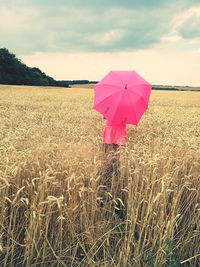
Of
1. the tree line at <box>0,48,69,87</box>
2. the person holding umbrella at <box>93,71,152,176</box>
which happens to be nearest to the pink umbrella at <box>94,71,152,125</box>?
the person holding umbrella at <box>93,71,152,176</box>

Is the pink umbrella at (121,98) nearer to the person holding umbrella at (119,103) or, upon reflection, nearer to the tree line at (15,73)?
the person holding umbrella at (119,103)

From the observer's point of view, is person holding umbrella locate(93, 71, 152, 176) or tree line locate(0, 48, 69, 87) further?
tree line locate(0, 48, 69, 87)

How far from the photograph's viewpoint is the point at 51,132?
265 inches

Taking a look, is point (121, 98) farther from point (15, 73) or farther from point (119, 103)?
point (15, 73)

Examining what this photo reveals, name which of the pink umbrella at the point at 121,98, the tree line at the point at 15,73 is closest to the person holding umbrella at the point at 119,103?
the pink umbrella at the point at 121,98

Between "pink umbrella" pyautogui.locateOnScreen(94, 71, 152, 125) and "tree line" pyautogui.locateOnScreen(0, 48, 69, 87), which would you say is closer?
"pink umbrella" pyautogui.locateOnScreen(94, 71, 152, 125)

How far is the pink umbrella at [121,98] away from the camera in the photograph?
564 cm

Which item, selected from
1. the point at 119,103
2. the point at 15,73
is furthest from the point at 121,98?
the point at 15,73

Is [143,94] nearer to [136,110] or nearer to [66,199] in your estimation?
[136,110]

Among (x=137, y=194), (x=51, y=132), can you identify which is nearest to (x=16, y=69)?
(x=51, y=132)

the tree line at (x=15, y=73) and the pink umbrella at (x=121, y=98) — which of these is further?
the tree line at (x=15, y=73)

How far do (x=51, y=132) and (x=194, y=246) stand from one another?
12.0 feet

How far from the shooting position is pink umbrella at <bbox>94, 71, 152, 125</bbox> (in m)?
5.64

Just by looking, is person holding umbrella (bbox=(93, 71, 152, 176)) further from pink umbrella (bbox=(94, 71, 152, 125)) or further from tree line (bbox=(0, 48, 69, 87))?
tree line (bbox=(0, 48, 69, 87))
